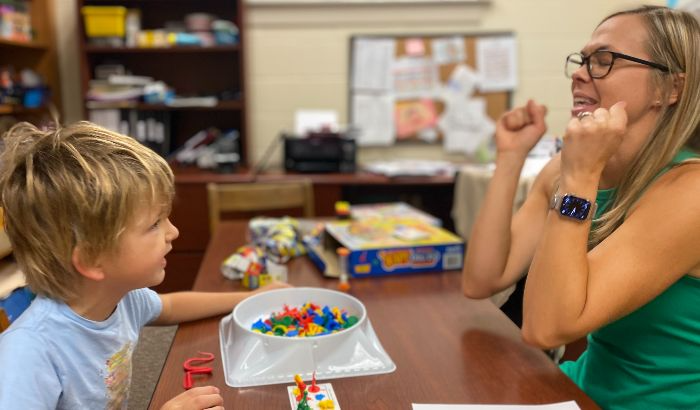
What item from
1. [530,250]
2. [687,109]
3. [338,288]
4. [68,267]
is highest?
[687,109]

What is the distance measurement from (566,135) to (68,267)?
841 millimetres

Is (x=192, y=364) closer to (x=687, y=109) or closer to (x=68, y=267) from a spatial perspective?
(x=68, y=267)

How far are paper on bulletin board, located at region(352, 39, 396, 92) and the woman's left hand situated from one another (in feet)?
8.52

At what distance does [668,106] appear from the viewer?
3.40 feet

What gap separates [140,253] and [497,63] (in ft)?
9.89

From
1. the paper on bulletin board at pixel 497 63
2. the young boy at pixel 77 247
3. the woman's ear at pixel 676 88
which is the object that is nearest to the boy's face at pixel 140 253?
the young boy at pixel 77 247

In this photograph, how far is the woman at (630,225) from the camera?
3.05 feet

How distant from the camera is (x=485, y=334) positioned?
3.78 feet

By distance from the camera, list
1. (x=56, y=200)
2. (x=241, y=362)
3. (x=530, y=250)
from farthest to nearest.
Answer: (x=530, y=250) < (x=241, y=362) < (x=56, y=200)

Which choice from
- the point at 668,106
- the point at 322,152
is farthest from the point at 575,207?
the point at 322,152

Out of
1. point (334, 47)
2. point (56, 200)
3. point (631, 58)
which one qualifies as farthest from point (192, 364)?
point (334, 47)

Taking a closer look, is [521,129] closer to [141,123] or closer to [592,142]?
[592,142]

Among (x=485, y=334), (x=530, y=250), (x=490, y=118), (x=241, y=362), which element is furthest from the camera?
(x=490, y=118)

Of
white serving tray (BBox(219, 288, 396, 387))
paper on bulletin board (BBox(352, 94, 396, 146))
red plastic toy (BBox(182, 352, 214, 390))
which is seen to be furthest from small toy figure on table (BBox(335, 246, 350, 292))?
paper on bulletin board (BBox(352, 94, 396, 146))
